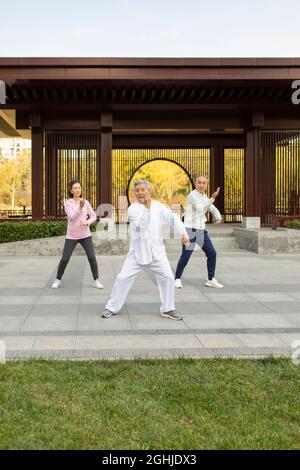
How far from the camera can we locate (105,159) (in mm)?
16312

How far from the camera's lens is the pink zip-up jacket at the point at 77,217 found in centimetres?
809

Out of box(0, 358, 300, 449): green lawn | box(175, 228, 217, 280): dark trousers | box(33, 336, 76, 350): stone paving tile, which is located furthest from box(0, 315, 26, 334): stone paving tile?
box(175, 228, 217, 280): dark trousers

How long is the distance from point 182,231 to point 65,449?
3505 millimetres

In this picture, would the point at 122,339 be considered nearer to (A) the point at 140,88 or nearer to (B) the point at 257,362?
(B) the point at 257,362

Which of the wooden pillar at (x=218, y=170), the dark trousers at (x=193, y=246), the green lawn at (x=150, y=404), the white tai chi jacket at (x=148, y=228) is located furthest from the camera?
the wooden pillar at (x=218, y=170)

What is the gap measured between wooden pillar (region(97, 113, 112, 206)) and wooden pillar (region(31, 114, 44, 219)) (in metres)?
1.92

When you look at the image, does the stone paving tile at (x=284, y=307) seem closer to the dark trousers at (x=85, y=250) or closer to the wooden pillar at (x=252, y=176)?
the dark trousers at (x=85, y=250)

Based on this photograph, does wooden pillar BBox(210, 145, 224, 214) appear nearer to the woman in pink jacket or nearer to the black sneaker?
the woman in pink jacket

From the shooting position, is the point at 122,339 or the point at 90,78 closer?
the point at 122,339

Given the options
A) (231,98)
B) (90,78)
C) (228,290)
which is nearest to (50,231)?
(90,78)

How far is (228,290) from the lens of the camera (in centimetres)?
813

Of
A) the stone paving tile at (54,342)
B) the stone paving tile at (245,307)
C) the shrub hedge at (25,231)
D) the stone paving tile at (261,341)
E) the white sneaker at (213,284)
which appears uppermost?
the shrub hedge at (25,231)

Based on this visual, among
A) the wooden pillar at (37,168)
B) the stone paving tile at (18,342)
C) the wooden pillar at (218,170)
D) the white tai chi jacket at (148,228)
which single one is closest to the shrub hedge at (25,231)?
the wooden pillar at (37,168)

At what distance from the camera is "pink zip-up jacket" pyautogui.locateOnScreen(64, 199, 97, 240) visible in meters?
8.09
